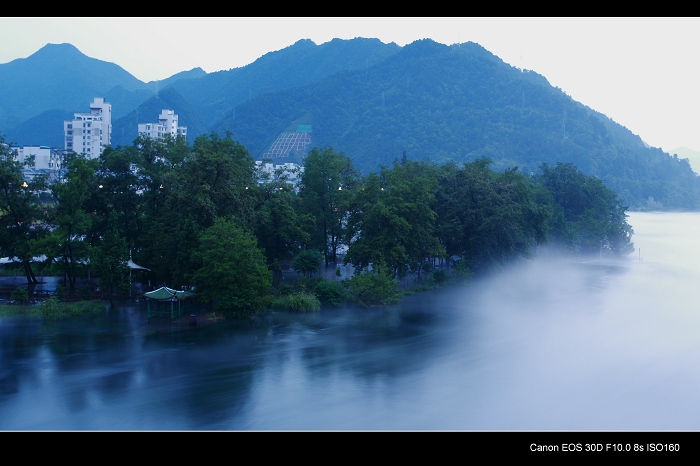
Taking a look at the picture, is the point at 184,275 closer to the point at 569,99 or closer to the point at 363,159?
the point at 363,159

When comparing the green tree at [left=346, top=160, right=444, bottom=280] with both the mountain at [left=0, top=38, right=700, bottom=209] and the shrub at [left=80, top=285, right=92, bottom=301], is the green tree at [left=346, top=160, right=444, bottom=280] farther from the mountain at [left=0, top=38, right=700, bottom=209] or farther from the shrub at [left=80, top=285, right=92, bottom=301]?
the mountain at [left=0, top=38, right=700, bottom=209]

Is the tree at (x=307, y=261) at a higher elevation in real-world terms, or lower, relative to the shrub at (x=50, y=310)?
higher

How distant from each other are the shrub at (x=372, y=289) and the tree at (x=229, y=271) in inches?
78.0

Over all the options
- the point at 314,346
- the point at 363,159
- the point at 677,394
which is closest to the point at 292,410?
the point at 314,346

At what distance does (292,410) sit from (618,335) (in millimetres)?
5600

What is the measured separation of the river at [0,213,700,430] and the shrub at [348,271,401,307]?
276 millimetres

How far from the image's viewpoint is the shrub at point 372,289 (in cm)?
1113

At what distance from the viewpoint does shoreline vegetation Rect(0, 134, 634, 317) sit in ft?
32.9

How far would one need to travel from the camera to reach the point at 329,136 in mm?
48219

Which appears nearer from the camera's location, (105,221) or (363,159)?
(105,221)

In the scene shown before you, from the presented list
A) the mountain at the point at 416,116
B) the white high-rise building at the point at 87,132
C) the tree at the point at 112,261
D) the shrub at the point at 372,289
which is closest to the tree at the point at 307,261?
the shrub at the point at 372,289

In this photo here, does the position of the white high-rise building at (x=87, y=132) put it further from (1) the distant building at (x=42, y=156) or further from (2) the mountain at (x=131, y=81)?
(2) the mountain at (x=131, y=81)

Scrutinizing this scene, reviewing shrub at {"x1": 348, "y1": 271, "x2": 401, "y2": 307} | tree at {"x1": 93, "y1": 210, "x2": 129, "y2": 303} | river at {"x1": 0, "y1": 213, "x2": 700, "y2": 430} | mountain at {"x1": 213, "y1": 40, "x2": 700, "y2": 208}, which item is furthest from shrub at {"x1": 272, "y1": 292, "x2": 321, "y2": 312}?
mountain at {"x1": 213, "y1": 40, "x2": 700, "y2": 208}
